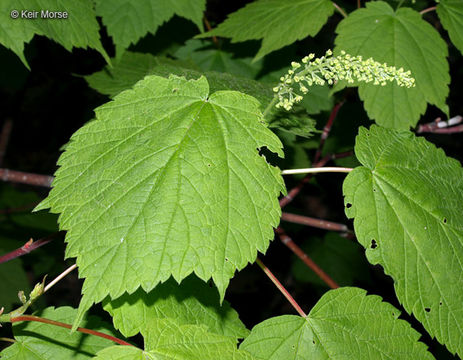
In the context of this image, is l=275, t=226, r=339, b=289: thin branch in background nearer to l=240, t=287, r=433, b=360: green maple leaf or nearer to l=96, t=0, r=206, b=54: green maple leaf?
l=240, t=287, r=433, b=360: green maple leaf

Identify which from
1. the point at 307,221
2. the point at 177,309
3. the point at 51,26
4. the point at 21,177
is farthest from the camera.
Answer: the point at 21,177

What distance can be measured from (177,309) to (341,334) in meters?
0.59

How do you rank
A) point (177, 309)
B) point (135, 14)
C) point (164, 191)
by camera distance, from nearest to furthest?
1. point (164, 191)
2. point (177, 309)
3. point (135, 14)

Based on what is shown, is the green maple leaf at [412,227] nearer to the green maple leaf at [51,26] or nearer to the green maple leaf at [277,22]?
the green maple leaf at [277,22]

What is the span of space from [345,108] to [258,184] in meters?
2.74

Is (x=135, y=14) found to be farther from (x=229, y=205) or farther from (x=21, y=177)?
(x=229, y=205)

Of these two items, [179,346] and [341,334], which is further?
[341,334]

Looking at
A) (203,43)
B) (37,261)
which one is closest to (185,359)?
(203,43)

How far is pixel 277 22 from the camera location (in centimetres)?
263

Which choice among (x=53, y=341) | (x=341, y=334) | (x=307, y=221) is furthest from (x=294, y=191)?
(x=53, y=341)

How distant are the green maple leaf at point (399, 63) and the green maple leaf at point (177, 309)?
4.22 ft

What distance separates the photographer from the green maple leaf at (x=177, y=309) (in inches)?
64.0

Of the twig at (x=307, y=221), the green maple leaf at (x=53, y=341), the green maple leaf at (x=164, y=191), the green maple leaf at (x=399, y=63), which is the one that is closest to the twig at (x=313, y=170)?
the green maple leaf at (x=164, y=191)

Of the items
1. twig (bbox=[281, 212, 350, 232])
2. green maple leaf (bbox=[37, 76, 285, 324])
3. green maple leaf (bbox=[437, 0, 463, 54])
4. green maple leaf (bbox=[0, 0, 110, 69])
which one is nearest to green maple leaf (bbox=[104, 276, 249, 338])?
green maple leaf (bbox=[37, 76, 285, 324])
